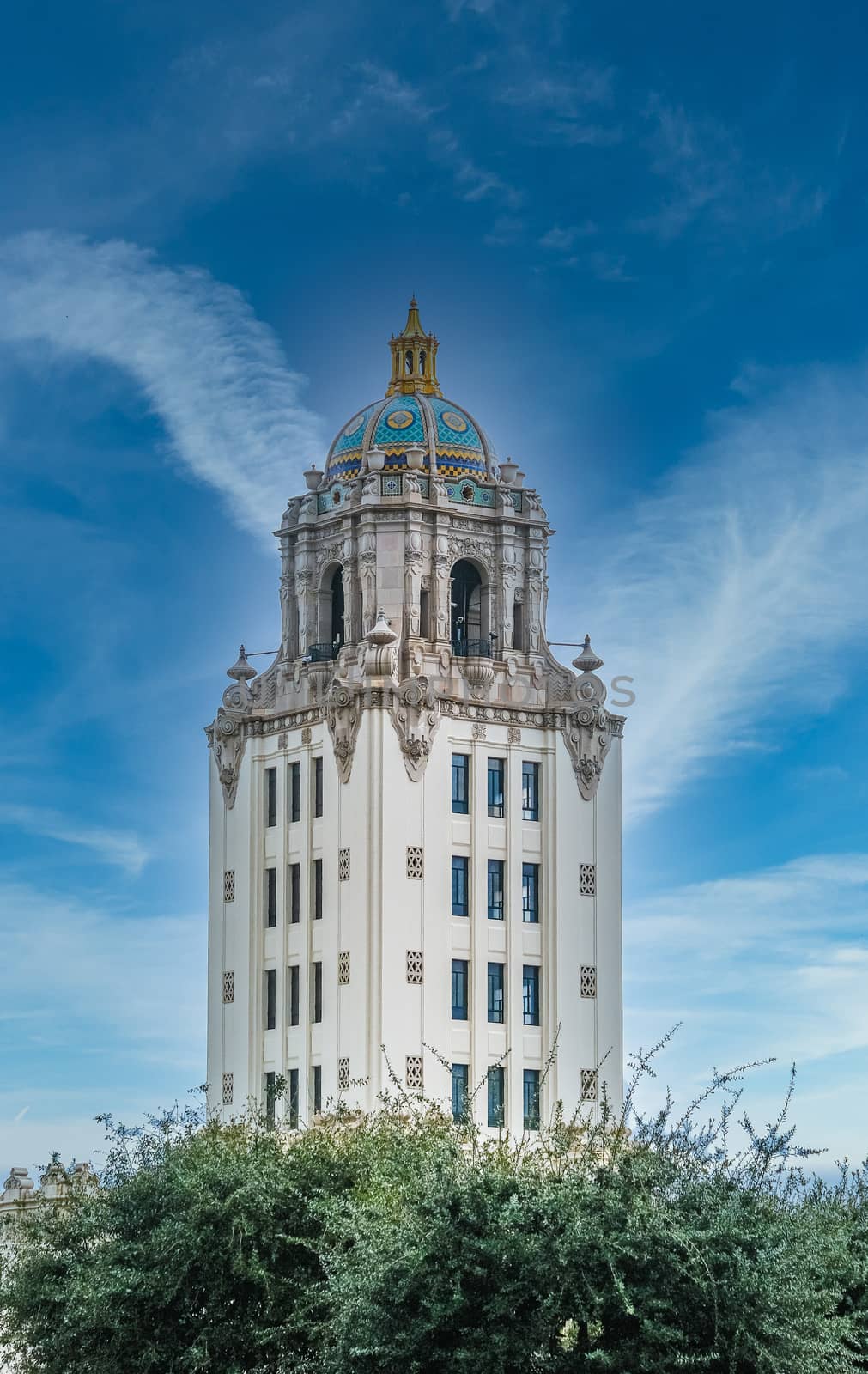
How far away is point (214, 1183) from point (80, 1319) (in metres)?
4.14

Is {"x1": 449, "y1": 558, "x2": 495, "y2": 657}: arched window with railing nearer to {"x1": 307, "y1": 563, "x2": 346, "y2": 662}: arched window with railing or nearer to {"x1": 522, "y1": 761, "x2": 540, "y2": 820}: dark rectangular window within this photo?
{"x1": 307, "y1": 563, "x2": 346, "y2": 662}: arched window with railing

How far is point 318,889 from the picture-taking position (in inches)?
3415

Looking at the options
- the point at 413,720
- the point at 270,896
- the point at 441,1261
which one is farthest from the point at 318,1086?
the point at 441,1261

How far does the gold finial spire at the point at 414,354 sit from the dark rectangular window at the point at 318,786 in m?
14.2

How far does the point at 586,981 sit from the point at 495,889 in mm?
Answer: 4094

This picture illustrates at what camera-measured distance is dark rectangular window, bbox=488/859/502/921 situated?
285 feet

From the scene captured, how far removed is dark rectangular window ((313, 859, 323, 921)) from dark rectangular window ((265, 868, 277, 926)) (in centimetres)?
200

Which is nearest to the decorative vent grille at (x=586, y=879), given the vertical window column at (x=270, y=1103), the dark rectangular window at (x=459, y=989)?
the dark rectangular window at (x=459, y=989)

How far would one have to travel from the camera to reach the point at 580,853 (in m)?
88.8

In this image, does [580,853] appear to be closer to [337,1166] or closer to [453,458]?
[453,458]

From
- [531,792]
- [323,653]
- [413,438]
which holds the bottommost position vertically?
[531,792]

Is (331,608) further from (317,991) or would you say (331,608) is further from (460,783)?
(317,991)

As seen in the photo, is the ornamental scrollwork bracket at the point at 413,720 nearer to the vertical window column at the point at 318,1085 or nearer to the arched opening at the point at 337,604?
the arched opening at the point at 337,604

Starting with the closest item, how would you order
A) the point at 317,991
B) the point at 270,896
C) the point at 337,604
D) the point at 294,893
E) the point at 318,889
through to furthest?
the point at 317,991
the point at 318,889
the point at 294,893
the point at 270,896
the point at 337,604
